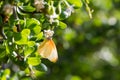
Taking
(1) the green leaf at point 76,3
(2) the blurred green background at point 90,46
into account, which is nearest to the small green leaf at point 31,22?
(1) the green leaf at point 76,3

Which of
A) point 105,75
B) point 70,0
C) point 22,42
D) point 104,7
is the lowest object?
point 105,75

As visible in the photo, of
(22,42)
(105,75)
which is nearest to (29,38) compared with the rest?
(22,42)

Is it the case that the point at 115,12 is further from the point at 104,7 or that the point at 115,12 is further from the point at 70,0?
the point at 70,0

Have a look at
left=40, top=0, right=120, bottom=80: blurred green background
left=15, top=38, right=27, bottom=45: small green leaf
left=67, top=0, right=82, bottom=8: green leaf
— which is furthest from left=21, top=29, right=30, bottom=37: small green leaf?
left=40, top=0, right=120, bottom=80: blurred green background

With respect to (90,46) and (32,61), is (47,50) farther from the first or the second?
(90,46)

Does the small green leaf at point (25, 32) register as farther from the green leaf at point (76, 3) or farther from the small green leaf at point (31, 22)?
the green leaf at point (76, 3)

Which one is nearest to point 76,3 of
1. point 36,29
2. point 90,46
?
point 36,29
